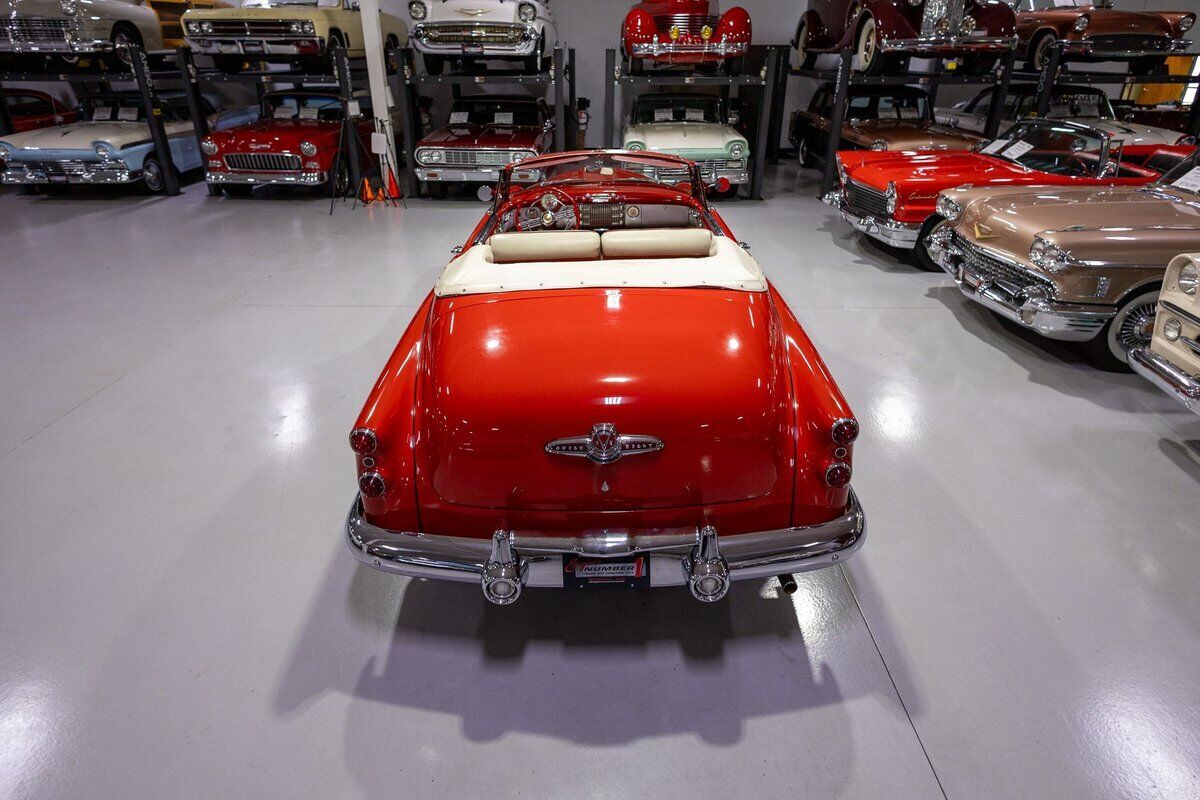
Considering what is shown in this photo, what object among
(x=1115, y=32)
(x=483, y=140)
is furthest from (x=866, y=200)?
(x=1115, y=32)

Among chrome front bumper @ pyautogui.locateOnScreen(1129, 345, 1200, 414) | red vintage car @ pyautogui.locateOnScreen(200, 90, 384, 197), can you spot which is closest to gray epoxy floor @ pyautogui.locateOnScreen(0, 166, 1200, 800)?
chrome front bumper @ pyautogui.locateOnScreen(1129, 345, 1200, 414)

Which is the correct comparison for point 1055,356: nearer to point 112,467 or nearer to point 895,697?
point 895,697

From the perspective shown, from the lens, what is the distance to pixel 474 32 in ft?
28.6

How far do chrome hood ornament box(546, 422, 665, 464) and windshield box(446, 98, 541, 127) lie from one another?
27.7 feet

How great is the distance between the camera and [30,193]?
960 centimetres

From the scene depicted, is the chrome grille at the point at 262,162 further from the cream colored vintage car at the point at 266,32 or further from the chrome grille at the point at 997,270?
the chrome grille at the point at 997,270

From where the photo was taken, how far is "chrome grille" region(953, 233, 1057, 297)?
14.0ft

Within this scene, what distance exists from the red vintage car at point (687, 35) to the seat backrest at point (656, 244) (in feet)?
23.1

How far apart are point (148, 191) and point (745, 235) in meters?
8.69

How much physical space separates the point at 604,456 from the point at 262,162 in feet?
29.3

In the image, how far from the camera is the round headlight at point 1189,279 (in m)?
3.32

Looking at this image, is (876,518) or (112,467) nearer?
(876,518)

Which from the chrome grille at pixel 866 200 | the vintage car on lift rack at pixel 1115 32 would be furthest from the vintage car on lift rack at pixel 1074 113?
the chrome grille at pixel 866 200

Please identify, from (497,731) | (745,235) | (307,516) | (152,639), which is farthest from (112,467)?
(745,235)
